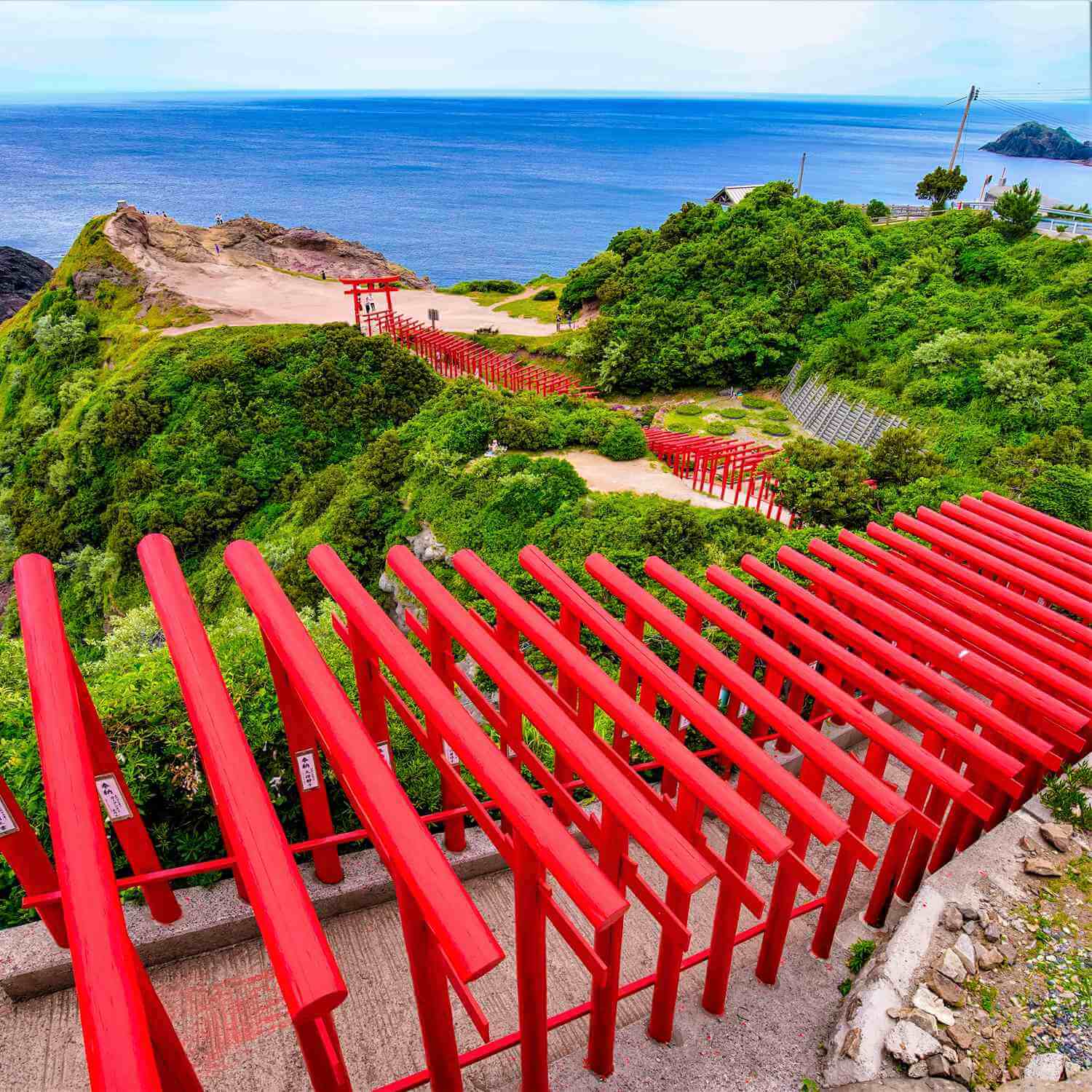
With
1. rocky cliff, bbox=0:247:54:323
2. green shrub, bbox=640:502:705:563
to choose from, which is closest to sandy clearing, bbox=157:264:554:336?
green shrub, bbox=640:502:705:563

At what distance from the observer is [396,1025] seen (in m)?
5.03

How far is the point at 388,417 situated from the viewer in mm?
27297

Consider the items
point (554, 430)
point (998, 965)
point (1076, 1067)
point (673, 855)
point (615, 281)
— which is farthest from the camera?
point (615, 281)

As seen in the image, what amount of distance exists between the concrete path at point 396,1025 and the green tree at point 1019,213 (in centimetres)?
3283

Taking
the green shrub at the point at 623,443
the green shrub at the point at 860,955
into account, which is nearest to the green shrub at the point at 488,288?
the green shrub at the point at 623,443

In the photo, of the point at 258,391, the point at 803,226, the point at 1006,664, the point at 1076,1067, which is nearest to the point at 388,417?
the point at 258,391

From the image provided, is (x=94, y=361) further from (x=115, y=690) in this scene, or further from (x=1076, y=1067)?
(x=1076, y=1067)

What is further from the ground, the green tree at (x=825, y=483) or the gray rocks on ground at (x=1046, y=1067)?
the gray rocks on ground at (x=1046, y=1067)

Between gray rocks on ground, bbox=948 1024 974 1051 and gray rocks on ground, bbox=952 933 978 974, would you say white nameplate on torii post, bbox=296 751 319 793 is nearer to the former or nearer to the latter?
gray rocks on ground, bbox=948 1024 974 1051

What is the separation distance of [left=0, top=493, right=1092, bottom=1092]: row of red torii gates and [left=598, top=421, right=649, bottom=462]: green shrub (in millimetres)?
12754

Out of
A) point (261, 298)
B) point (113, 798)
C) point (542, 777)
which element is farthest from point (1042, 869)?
point (261, 298)

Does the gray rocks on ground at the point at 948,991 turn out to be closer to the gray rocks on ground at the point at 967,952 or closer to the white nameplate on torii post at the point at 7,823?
the gray rocks on ground at the point at 967,952

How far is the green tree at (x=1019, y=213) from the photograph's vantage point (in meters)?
29.3

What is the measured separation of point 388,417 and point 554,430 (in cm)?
931
